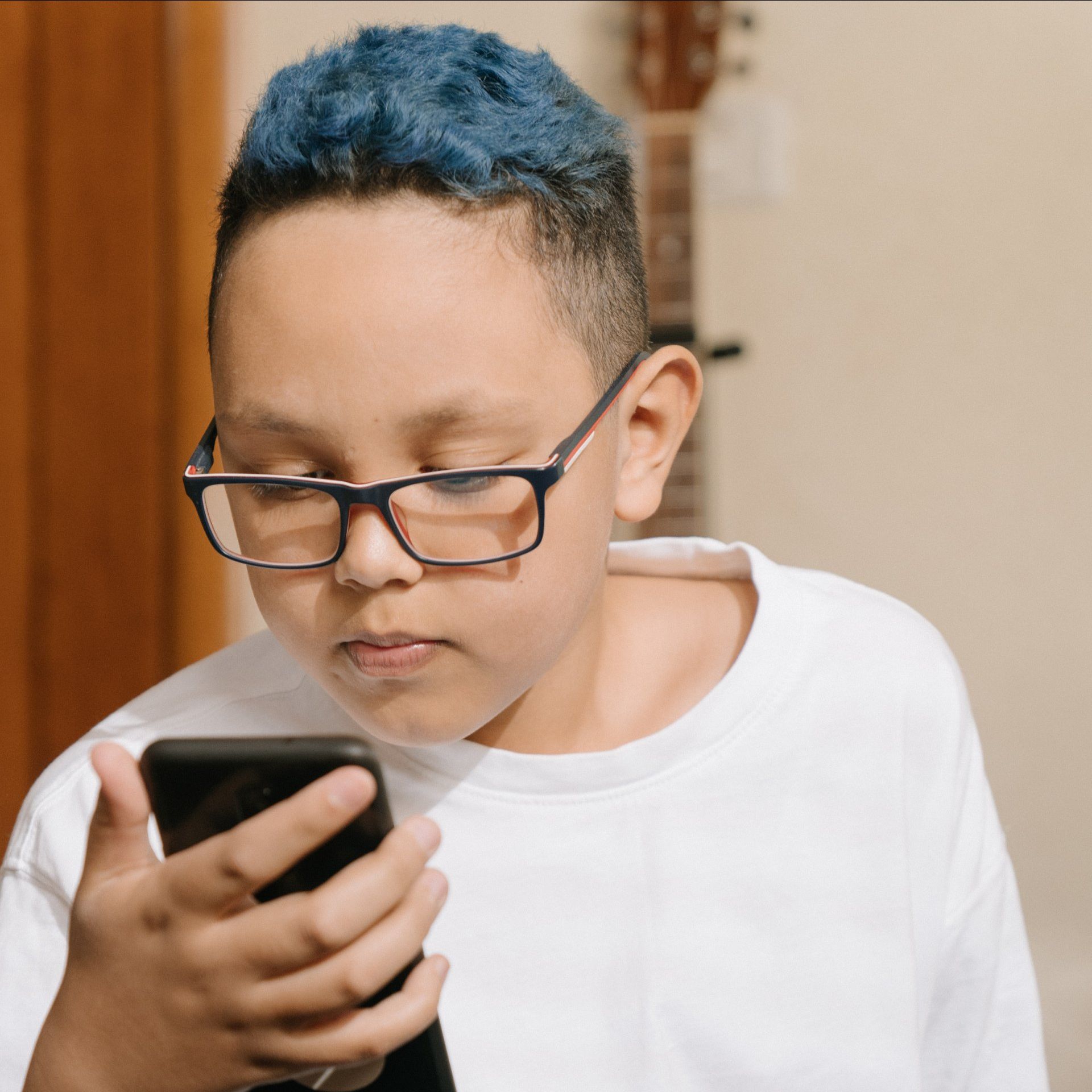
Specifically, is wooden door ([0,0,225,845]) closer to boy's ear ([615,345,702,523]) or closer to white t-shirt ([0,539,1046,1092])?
white t-shirt ([0,539,1046,1092])

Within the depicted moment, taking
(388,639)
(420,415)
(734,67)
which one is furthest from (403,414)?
(734,67)

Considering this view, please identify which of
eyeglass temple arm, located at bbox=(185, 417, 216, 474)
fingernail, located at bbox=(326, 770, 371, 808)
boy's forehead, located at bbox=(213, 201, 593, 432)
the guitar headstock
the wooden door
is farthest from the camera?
the guitar headstock

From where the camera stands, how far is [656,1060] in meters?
0.76

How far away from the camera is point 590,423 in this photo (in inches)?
26.3

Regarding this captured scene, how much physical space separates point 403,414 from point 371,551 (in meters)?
0.08

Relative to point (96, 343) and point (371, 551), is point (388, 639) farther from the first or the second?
point (96, 343)

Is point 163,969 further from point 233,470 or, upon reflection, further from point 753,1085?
point 753,1085

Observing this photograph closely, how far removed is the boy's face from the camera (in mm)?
577

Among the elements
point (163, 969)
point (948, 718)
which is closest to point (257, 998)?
point (163, 969)

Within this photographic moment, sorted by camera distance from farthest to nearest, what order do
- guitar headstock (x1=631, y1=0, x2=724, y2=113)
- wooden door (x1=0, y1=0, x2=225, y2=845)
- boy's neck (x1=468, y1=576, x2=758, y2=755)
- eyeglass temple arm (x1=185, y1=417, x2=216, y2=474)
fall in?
guitar headstock (x1=631, y1=0, x2=724, y2=113) < wooden door (x1=0, y1=0, x2=225, y2=845) < boy's neck (x1=468, y1=576, x2=758, y2=755) < eyeglass temple arm (x1=185, y1=417, x2=216, y2=474)

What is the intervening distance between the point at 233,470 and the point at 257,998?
316 mm

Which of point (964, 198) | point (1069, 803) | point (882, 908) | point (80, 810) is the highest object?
point (964, 198)

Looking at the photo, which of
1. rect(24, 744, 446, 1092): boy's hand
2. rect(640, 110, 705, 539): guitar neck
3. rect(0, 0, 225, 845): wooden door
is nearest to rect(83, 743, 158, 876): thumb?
rect(24, 744, 446, 1092): boy's hand

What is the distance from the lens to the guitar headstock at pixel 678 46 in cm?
180
